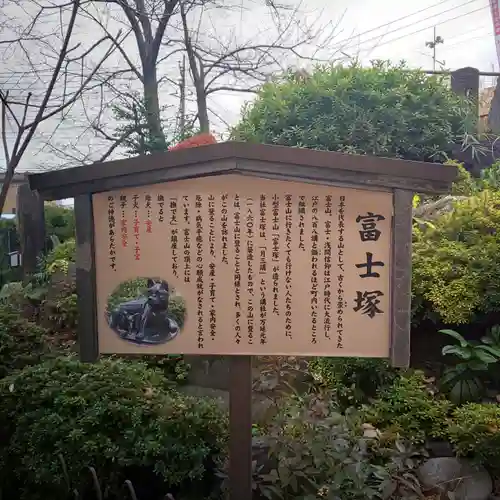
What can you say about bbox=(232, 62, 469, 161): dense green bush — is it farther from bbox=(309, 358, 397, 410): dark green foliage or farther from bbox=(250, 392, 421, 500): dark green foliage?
bbox=(250, 392, 421, 500): dark green foliage

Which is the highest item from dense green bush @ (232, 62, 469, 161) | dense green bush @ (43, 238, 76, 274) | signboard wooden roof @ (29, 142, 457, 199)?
dense green bush @ (232, 62, 469, 161)

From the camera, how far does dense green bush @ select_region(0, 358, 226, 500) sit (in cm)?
288

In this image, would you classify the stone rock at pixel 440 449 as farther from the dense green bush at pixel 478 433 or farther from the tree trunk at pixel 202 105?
the tree trunk at pixel 202 105

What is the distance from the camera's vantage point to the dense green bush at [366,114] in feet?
21.0

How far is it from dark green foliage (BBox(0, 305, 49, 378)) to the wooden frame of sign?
1801mm

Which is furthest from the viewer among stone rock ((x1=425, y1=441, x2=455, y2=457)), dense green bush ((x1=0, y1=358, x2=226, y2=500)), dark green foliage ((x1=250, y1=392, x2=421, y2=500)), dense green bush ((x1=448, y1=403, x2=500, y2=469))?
stone rock ((x1=425, y1=441, x2=455, y2=457))

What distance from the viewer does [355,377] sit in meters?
3.90

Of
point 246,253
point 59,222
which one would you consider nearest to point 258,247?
point 246,253

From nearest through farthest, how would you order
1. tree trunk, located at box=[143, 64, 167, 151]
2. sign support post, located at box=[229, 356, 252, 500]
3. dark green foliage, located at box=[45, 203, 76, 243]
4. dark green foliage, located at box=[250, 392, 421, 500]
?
sign support post, located at box=[229, 356, 252, 500] → dark green foliage, located at box=[250, 392, 421, 500] → tree trunk, located at box=[143, 64, 167, 151] → dark green foliage, located at box=[45, 203, 76, 243]

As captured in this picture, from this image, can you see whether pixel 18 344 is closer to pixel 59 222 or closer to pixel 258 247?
pixel 258 247

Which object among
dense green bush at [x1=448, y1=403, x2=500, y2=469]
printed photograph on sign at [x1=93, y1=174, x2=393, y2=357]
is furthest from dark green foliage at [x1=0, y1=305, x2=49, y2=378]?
dense green bush at [x1=448, y1=403, x2=500, y2=469]

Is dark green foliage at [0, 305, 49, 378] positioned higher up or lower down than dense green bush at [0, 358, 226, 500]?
higher up

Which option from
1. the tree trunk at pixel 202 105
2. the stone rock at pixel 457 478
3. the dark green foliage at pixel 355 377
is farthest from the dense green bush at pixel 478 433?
the tree trunk at pixel 202 105

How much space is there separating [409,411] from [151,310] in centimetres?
203
